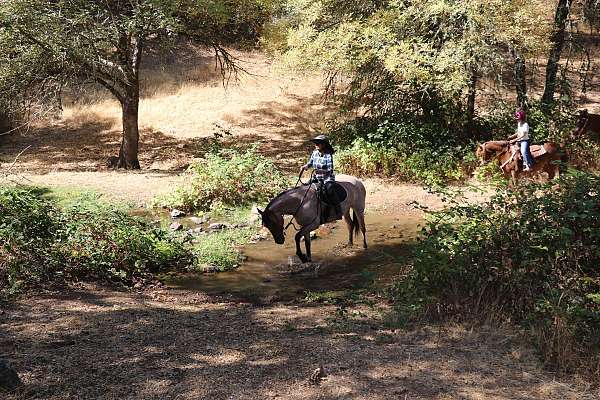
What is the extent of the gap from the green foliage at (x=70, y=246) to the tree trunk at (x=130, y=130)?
1081 cm

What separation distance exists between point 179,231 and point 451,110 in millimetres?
10427

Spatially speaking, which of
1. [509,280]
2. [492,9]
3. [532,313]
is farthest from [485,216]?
[492,9]

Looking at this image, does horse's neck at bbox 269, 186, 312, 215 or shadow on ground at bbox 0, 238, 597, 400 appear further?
horse's neck at bbox 269, 186, 312, 215

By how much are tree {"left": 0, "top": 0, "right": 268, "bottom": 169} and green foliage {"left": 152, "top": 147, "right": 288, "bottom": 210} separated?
5.17 meters

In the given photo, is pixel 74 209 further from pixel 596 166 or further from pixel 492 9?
pixel 596 166

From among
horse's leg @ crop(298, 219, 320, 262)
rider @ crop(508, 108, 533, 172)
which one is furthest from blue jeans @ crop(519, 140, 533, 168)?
horse's leg @ crop(298, 219, 320, 262)

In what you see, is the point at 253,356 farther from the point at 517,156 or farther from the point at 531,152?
the point at 531,152

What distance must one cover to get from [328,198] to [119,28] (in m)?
11.3

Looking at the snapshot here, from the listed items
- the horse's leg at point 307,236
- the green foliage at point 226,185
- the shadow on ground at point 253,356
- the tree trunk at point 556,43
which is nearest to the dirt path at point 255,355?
the shadow on ground at point 253,356

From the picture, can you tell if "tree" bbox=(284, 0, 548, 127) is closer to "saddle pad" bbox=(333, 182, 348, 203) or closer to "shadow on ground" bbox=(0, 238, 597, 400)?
"saddle pad" bbox=(333, 182, 348, 203)

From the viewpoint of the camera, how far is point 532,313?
18.5ft

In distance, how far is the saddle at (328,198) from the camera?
10.3m

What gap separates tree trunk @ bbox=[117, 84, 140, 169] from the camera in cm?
1980

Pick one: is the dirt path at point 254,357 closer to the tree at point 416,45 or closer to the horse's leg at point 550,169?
the horse's leg at point 550,169
